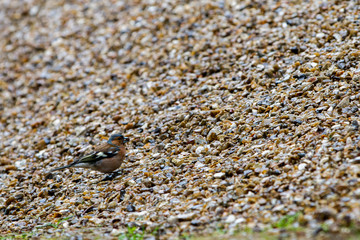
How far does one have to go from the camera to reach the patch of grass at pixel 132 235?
5.28 metres

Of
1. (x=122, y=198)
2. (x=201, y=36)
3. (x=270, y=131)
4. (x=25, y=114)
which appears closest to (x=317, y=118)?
(x=270, y=131)

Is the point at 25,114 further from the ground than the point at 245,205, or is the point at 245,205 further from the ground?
the point at 25,114

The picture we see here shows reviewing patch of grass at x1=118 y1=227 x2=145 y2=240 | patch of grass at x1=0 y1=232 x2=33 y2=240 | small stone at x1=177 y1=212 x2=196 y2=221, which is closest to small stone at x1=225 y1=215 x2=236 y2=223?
small stone at x1=177 y1=212 x2=196 y2=221

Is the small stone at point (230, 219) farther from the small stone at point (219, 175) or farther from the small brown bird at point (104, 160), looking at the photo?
the small brown bird at point (104, 160)

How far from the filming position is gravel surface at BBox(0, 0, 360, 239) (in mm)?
5441

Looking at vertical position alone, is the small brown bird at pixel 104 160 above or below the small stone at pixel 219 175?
above

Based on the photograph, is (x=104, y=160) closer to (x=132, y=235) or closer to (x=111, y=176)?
(x=111, y=176)

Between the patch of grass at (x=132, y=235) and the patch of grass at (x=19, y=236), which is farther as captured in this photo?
the patch of grass at (x=19, y=236)

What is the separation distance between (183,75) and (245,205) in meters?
4.41

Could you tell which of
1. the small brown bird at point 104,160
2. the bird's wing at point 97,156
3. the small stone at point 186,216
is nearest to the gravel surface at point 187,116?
the small stone at point 186,216

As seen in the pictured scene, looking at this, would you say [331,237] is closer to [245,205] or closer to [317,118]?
[245,205]

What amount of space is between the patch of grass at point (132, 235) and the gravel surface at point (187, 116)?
0.15 meters

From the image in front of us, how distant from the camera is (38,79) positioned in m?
11.2

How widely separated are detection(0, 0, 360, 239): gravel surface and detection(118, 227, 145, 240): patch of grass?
15 cm
